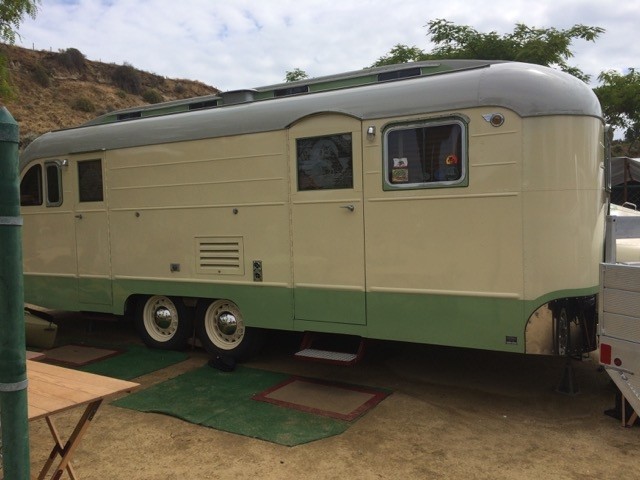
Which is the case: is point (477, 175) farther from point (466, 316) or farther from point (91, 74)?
point (91, 74)

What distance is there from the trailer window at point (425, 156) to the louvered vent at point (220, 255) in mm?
1814

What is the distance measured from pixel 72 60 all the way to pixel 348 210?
38443 mm

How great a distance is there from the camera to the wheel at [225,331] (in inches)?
238

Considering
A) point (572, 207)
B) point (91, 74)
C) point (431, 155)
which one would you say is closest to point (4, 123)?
point (431, 155)

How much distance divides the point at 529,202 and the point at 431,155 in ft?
2.95

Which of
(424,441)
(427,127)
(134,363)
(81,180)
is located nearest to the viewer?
(424,441)

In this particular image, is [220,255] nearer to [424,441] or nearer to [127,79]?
[424,441]

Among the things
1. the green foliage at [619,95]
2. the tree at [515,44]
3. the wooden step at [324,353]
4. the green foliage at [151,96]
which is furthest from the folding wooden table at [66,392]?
the green foliage at [151,96]

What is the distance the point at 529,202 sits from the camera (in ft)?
14.4

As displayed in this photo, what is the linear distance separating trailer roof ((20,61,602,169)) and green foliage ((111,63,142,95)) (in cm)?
3476

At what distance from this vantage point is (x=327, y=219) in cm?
523

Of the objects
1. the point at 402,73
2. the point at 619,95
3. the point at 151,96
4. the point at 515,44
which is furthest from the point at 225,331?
the point at 151,96

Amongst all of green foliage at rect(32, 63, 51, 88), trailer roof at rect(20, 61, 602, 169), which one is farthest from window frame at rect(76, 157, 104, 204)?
green foliage at rect(32, 63, 51, 88)

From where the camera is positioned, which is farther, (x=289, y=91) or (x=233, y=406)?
(x=289, y=91)
